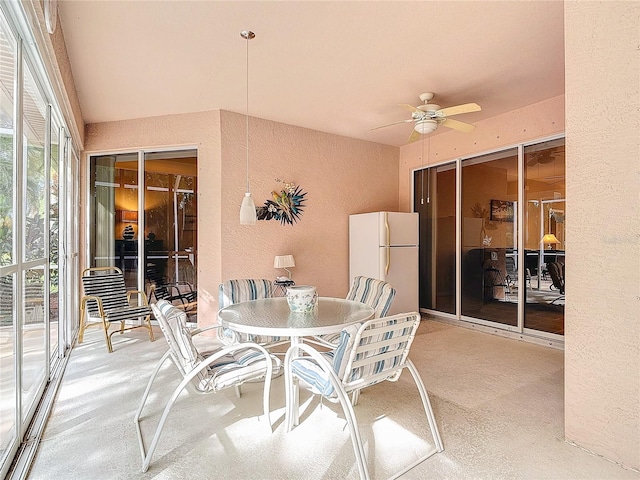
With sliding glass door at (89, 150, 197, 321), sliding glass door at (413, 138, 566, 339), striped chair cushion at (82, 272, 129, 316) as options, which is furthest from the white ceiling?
striped chair cushion at (82, 272, 129, 316)

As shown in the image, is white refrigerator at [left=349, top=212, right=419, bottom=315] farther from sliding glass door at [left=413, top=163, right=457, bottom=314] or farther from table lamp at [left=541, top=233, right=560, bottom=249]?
table lamp at [left=541, top=233, right=560, bottom=249]

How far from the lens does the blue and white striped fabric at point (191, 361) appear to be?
200cm

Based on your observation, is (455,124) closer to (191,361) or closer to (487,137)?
(487,137)

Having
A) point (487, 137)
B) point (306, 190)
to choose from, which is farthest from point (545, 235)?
point (306, 190)

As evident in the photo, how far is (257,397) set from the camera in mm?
2832

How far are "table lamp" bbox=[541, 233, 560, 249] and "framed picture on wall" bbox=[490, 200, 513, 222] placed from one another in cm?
45

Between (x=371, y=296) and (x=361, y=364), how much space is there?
130 centimetres

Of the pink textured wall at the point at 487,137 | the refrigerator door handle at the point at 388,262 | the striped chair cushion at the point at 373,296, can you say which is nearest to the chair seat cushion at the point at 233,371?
the striped chair cushion at the point at 373,296

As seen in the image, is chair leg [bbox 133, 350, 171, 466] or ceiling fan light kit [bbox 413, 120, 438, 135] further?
ceiling fan light kit [bbox 413, 120, 438, 135]

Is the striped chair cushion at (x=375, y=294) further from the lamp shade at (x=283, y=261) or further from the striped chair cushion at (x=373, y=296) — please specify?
the lamp shade at (x=283, y=261)

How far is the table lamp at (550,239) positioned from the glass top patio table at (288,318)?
2765 millimetres

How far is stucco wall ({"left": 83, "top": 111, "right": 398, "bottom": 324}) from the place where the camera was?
452 cm

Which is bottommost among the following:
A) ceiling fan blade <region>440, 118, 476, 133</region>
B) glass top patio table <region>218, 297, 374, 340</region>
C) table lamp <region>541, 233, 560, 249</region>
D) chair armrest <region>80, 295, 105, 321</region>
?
chair armrest <region>80, 295, 105, 321</region>

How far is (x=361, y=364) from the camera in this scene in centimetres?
189
